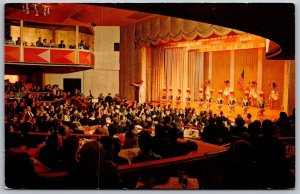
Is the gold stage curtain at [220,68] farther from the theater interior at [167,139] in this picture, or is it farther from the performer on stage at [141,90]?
the theater interior at [167,139]

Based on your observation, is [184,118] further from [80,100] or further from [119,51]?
[119,51]

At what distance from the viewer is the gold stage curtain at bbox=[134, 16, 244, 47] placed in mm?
8352

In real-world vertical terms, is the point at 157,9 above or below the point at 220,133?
above

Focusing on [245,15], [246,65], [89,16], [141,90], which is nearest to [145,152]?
[245,15]

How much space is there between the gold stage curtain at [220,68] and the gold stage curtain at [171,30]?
4.73m

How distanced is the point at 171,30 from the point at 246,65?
5288 mm

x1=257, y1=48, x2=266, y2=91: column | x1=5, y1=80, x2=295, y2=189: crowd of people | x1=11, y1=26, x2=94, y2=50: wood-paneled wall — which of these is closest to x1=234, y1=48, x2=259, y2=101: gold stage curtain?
x1=257, y1=48, x2=266, y2=91: column

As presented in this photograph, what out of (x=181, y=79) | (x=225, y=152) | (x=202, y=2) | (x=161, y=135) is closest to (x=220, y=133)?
(x=225, y=152)

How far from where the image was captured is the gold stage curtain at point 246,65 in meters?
13.4

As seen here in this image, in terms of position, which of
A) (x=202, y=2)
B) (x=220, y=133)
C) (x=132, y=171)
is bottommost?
(x=132, y=171)

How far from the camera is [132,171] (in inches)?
176

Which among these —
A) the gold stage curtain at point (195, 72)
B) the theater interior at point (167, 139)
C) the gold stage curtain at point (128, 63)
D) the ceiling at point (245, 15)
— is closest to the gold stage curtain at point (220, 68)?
the gold stage curtain at point (195, 72)

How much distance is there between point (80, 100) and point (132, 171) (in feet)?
15.3

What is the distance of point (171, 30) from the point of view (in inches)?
372
